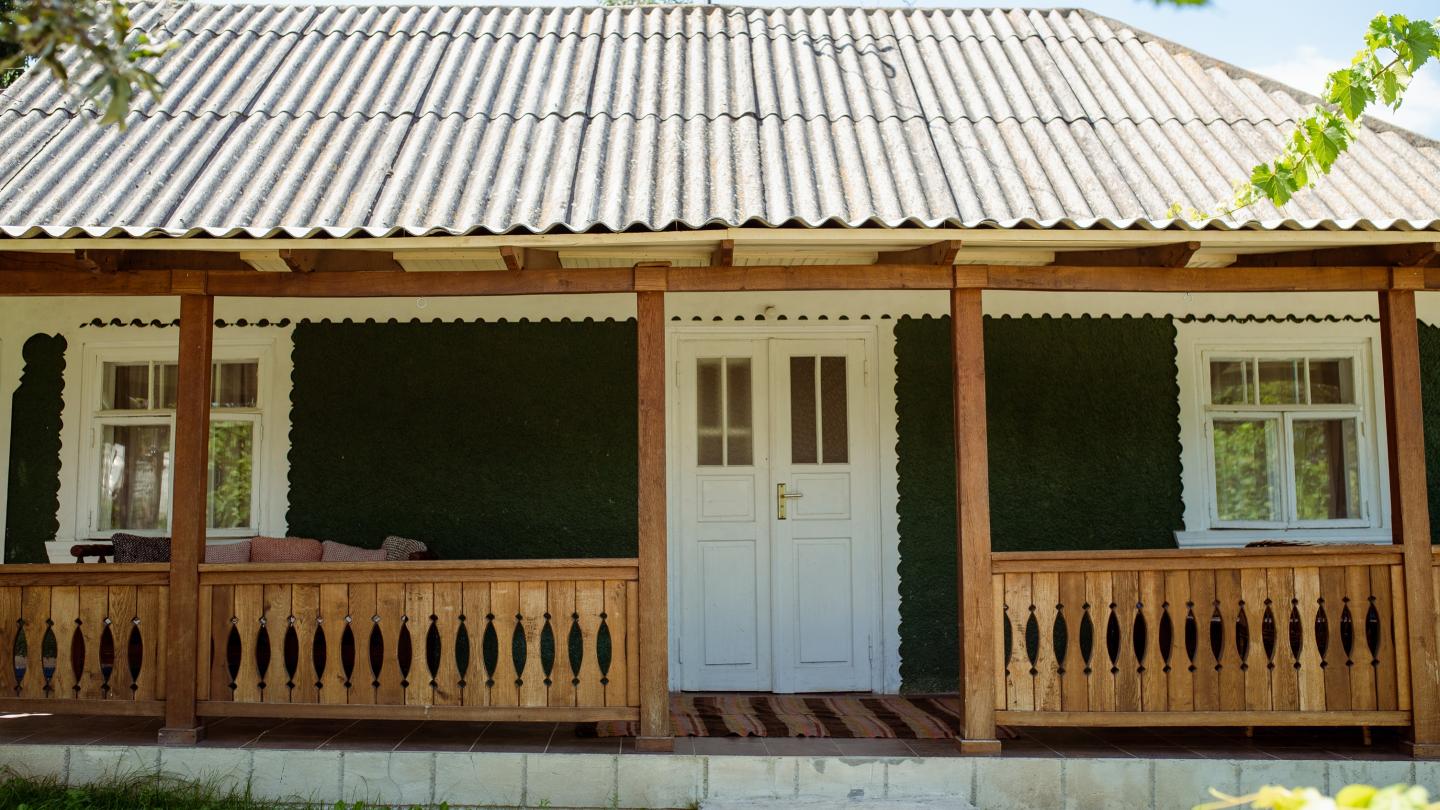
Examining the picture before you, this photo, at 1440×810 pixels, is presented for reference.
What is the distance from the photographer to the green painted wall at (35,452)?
7.57m

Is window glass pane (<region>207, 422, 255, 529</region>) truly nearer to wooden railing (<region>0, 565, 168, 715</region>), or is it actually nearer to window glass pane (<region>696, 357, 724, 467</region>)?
wooden railing (<region>0, 565, 168, 715</region>)

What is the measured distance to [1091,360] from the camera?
25.3 feet

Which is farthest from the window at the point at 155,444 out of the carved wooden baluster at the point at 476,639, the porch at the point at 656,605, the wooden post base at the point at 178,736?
the carved wooden baluster at the point at 476,639

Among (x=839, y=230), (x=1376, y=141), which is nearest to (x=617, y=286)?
(x=839, y=230)

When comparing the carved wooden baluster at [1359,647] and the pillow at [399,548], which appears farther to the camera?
the pillow at [399,548]

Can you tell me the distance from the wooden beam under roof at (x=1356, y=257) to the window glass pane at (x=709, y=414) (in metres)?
3.26

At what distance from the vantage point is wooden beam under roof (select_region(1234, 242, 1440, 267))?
558cm

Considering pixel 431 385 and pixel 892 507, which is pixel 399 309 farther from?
pixel 892 507

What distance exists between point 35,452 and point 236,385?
1.32 m

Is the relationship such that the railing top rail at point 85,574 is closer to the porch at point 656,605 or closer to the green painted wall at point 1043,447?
the porch at point 656,605

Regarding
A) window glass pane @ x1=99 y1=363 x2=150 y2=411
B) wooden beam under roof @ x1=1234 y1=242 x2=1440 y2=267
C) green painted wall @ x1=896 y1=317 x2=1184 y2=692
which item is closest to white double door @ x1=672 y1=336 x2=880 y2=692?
green painted wall @ x1=896 y1=317 x2=1184 y2=692

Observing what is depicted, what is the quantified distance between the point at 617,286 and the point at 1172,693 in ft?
10.8

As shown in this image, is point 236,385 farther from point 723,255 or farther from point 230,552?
point 723,255

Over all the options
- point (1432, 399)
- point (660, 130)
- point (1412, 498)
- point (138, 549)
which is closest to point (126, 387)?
point (138, 549)
